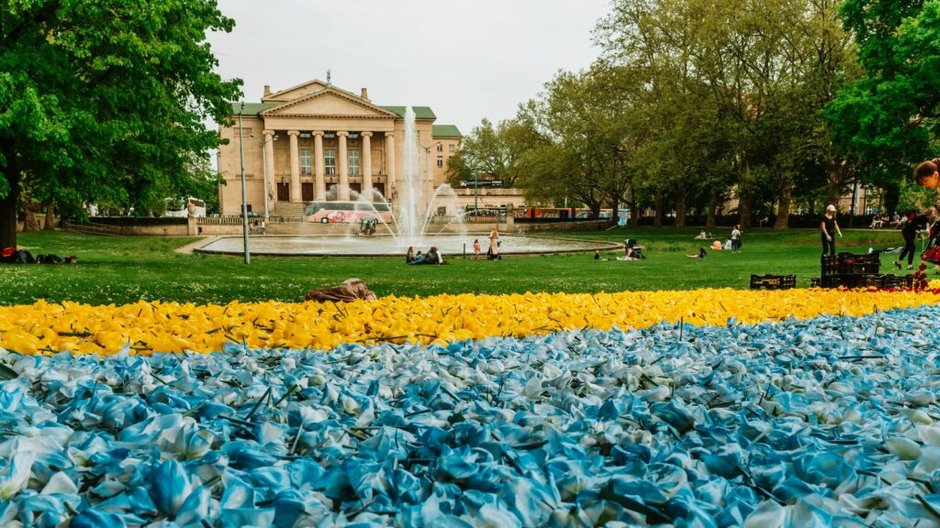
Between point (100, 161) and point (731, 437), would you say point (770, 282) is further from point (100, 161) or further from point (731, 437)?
point (100, 161)

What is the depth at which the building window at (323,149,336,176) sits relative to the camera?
309 feet

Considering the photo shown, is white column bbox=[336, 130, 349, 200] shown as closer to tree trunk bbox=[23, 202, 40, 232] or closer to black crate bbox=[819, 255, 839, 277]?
tree trunk bbox=[23, 202, 40, 232]

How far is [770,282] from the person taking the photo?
11.3 metres

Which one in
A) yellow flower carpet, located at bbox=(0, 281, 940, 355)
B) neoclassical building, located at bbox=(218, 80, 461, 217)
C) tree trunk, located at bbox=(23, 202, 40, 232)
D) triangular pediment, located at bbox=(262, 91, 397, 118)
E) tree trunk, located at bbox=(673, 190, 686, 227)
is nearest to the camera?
yellow flower carpet, located at bbox=(0, 281, 940, 355)

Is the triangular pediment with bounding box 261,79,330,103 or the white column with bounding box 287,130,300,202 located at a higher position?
the triangular pediment with bounding box 261,79,330,103

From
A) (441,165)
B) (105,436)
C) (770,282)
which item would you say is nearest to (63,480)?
(105,436)

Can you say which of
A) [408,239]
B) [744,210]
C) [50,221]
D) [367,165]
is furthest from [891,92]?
[367,165]

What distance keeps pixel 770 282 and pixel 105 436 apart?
11.0m

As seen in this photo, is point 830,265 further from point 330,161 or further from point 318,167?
point 330,161

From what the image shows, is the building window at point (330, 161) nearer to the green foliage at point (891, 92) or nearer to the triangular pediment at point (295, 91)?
the triangular pediment at point (295, 91)

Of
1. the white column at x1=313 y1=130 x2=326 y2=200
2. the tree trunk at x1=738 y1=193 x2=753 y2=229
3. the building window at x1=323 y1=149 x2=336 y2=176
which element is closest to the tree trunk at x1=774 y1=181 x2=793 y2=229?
the tree trunk at x1=738 y1=193 x2=753 y2=229

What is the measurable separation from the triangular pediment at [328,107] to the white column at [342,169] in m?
3.01

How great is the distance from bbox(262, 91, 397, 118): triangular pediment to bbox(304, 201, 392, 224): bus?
20277 millimetres

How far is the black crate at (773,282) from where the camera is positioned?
36.8 ft
